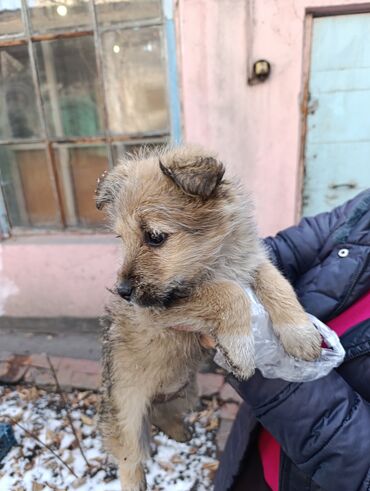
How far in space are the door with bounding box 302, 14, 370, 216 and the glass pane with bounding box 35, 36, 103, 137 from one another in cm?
206

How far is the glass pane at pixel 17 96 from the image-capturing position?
381 centimetres

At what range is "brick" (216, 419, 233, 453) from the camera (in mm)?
3002

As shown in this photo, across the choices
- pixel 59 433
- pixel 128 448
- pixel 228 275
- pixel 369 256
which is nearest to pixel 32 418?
pixel 59 433

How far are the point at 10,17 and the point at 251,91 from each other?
239 centimetres

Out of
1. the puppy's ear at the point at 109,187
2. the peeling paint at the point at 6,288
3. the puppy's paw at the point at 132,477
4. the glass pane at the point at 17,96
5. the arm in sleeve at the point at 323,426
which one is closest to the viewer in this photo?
the arm in sleeve at the point at 323,426

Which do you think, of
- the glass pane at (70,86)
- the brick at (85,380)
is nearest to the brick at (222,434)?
the brick at (85,380)

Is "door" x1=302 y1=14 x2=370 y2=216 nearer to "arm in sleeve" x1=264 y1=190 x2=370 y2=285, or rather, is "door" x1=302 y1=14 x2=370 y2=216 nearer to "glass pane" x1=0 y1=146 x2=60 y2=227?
"arm in sleeve" x1=264 y1=190 x2=370 y2=285

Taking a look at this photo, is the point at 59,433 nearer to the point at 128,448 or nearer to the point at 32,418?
the point at 32,418

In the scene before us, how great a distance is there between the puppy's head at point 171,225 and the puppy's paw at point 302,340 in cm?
43

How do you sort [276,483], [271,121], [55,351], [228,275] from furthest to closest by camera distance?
[55,351], [271,121], [228,275], [276,483]

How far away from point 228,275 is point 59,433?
7.60 feet

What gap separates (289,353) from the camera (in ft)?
4.98

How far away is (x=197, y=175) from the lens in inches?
59.9

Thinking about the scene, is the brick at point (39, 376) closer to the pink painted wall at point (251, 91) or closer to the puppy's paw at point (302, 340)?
the pink painted wall at point (251, 91)
